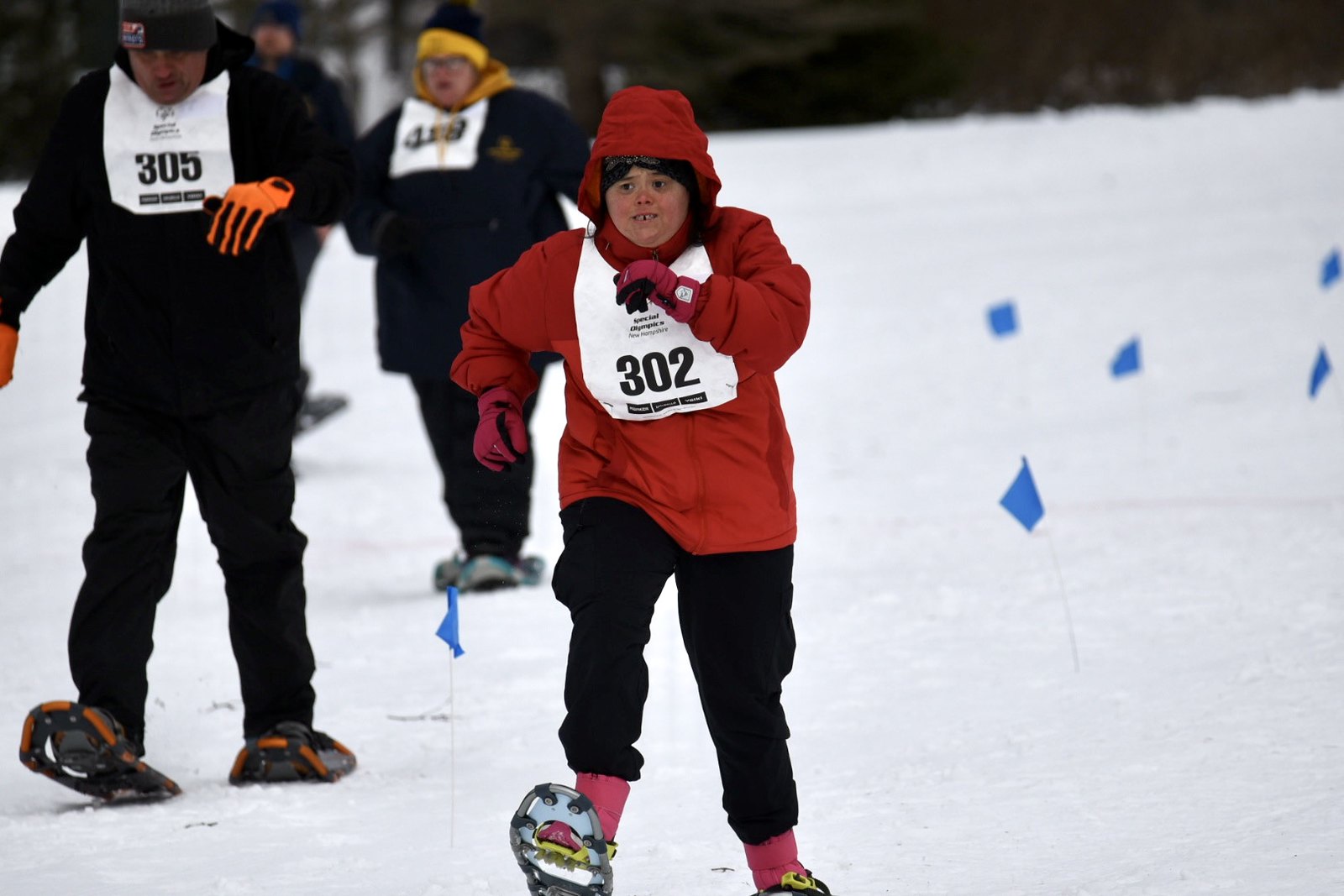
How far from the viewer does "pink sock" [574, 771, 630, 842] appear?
3299 mm

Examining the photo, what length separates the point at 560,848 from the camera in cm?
313

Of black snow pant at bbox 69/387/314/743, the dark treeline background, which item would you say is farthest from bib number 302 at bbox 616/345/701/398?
the dark treeline background

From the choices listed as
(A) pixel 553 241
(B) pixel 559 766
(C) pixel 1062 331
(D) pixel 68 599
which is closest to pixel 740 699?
(A) pixel 553 241

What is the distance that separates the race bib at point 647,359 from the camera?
3389 millimetres

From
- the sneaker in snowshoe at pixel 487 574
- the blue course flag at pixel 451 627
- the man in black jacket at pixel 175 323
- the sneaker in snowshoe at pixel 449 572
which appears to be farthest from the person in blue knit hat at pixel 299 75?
the blue course flag at pixel 451 627

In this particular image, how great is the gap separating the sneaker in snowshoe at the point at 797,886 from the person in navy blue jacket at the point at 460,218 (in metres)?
3.26

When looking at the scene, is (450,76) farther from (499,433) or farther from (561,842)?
(561,842)

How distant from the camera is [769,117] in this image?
25.4 m

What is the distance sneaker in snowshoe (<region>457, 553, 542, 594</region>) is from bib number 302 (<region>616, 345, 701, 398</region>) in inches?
126

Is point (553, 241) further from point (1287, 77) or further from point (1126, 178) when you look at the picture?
point (1287, 77)

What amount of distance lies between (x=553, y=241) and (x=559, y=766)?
4.93ft

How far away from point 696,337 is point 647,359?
13 cm

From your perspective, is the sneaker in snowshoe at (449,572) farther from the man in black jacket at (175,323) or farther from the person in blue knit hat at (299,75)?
the man in black jacket at (175,323)

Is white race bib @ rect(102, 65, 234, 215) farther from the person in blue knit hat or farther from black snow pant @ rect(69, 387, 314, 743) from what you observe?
the person in blue knit hat
